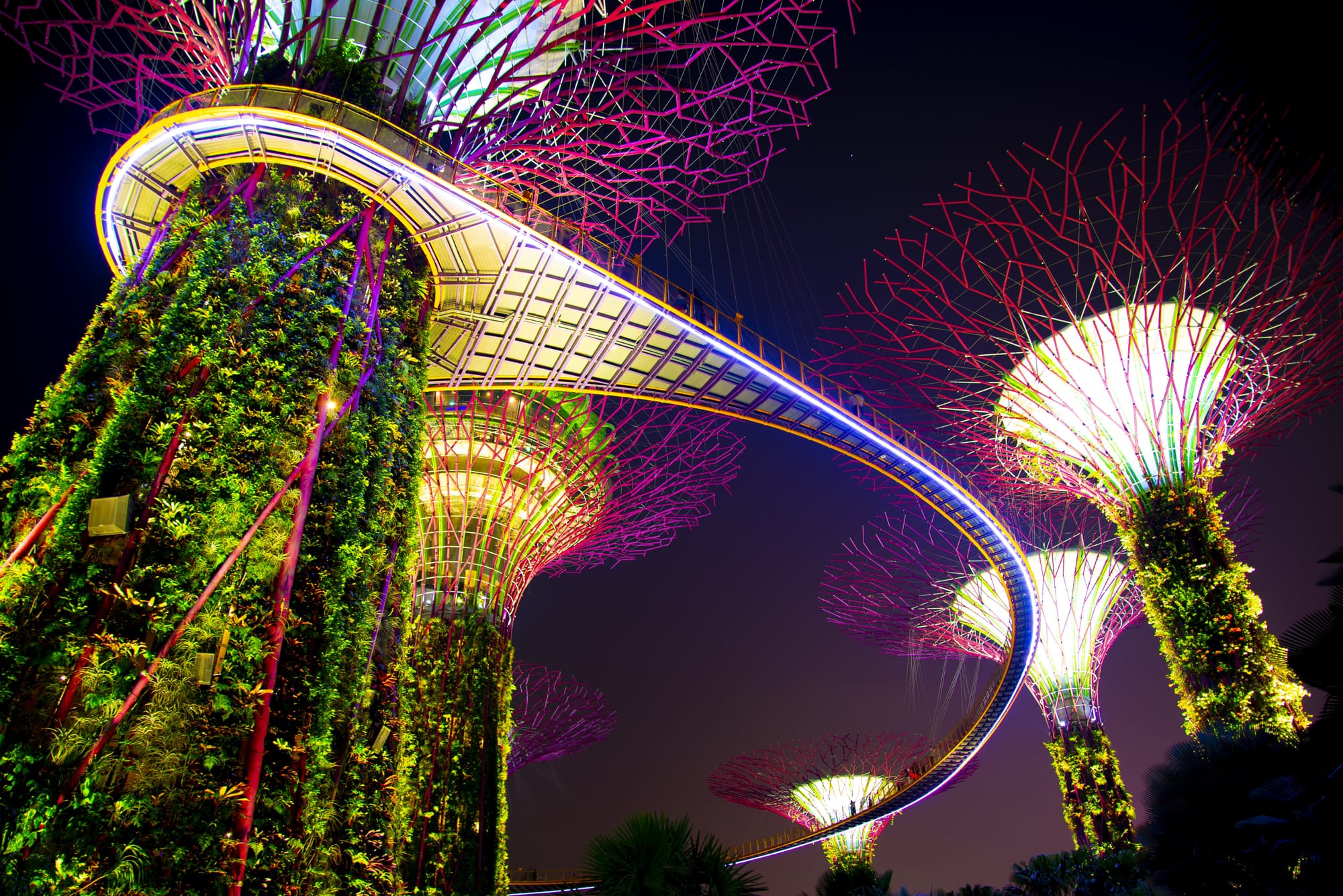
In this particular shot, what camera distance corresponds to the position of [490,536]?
19.0 metres

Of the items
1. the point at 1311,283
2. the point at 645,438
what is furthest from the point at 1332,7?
the point at 645,438

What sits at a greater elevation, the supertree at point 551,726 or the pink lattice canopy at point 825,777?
the supertree at point 551,726

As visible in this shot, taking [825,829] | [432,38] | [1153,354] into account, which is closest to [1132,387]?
[1153,354]

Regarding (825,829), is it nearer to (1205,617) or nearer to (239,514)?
(1205,617)

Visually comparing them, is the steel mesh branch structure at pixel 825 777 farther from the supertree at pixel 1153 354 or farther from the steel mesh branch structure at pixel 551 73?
the steel mesh branch structure at pixel 551 73

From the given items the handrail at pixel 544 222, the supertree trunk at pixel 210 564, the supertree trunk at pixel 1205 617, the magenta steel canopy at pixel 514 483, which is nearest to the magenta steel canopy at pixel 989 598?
the handrail at pixel 544 222

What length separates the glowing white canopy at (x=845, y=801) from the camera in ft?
114

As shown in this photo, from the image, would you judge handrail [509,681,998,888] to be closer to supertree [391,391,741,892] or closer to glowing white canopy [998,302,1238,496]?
supertree [391,391,741,892]

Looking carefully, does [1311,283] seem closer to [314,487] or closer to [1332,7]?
[1332,7]

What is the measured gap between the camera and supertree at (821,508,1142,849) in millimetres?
→ 22625

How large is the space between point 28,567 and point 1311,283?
17.6m

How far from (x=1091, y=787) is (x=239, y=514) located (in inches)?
987

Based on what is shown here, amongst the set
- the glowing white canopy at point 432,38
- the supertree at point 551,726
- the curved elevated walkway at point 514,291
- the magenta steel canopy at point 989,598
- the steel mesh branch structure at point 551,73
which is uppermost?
the glowing white canopy at point 432,38

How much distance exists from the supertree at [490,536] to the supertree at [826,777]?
1987cm
